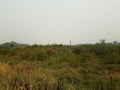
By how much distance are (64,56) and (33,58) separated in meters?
3.17

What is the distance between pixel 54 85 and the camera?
8.55 metres

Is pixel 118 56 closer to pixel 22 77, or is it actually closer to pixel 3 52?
pixel 3 52

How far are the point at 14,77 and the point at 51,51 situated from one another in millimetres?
21007

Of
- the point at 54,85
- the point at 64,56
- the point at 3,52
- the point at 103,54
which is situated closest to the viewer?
the point at 54,85

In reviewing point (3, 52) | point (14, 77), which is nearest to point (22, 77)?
point (14, 77)

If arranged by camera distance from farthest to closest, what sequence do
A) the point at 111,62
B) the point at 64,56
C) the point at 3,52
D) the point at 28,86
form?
the point at 3,52, the point at 64,56, the point at 111,62, the point at 28,86

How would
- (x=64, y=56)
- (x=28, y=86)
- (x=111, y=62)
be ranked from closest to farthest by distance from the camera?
(x=28, y=86), (x=111, y=62), (x=64, y=56)

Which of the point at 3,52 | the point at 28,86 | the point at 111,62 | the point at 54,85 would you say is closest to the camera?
the point at 28,86

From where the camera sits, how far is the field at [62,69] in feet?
29.7

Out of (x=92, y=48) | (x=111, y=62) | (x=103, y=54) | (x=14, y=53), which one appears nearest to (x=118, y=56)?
(x=111, y=62)

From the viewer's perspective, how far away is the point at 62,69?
1628 cm

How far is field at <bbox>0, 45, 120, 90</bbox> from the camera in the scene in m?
9.06

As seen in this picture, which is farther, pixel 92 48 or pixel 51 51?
pixel 92 48

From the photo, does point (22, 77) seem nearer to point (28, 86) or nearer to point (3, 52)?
point (28, 86)
